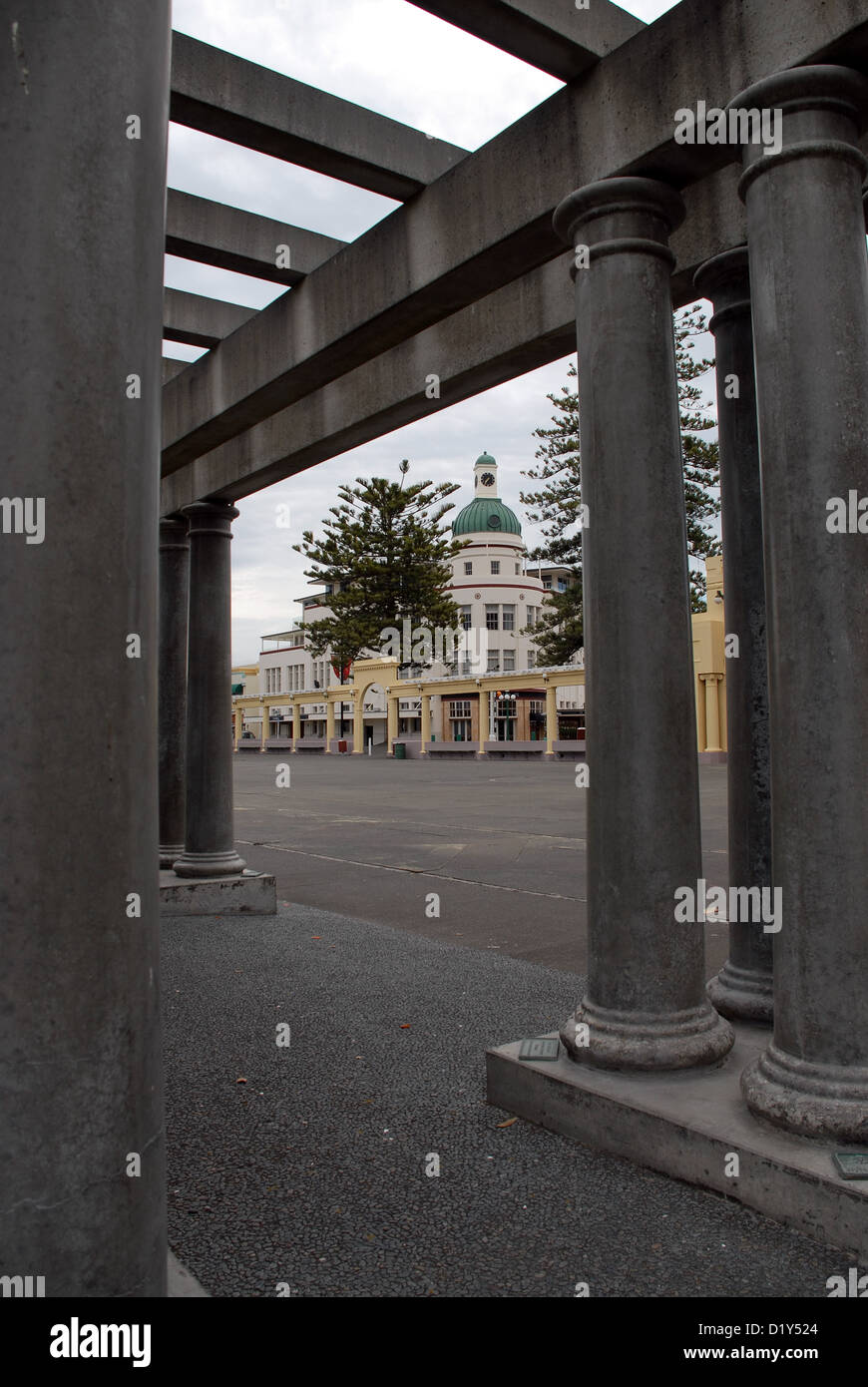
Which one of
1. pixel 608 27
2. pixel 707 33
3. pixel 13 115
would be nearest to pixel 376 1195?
pixel 13 115

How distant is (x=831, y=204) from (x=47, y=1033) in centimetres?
314

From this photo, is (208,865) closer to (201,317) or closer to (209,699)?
(209,699)

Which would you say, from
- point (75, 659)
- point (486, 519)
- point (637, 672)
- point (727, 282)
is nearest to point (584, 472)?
point (637, 672)

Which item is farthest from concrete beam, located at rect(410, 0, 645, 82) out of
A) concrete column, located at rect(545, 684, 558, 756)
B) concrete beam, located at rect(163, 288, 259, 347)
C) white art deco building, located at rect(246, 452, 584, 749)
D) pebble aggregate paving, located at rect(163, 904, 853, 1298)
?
white art deco building, located at rect(246, 452, 584, 749)

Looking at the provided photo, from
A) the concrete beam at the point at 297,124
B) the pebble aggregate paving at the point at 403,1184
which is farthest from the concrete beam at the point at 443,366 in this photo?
the pebble aggregate paving at the point at 403,1184

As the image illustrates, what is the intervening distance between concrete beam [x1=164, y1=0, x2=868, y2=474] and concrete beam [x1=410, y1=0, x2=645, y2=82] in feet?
0.31

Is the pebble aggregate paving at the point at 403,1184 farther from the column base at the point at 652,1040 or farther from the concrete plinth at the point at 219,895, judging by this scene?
the concrete plinth at the point at 219,895

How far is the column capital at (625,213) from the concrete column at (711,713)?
108 feet

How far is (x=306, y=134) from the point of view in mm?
4551

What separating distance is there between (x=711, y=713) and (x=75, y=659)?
117 feet

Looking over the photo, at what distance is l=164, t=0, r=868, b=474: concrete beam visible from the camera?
3113 millimetres

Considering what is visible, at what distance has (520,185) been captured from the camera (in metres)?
4.00

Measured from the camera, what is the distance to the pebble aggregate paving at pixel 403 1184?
2.46 m

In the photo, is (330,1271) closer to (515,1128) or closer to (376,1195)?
(376,1195)
